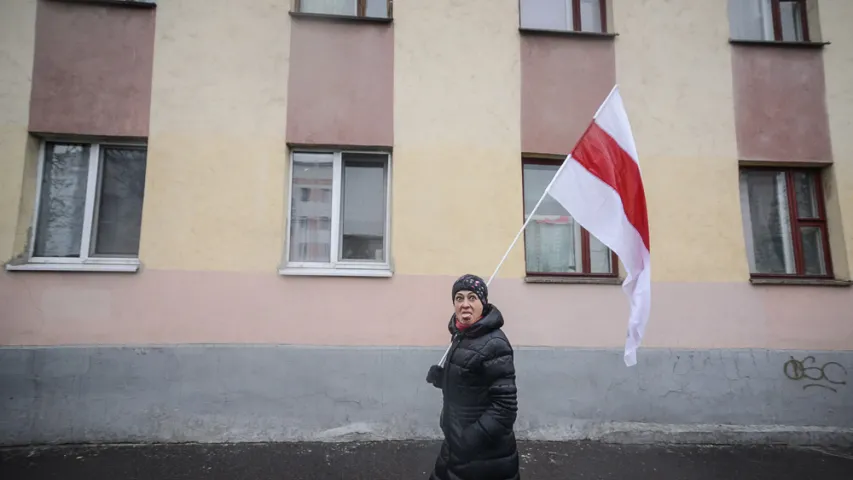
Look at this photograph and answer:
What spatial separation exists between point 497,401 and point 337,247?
283 centimetres

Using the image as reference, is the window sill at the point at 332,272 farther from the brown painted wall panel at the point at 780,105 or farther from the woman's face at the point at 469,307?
the brown painted wall panel at the point at 780,105

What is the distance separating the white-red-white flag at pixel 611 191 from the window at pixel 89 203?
14.1 ft

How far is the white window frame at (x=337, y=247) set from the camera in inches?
183

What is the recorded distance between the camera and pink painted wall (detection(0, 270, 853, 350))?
4445 mm

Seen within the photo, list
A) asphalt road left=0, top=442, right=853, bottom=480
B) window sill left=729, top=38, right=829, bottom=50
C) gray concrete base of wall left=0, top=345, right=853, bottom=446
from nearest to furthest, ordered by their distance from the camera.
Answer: asphalt road left=0, top=442, right=853, bottom=480
gray concrete base of wall left=0, top=345, right=853, bottom=446
window sill left=729, top=38, right=829, bottom=50

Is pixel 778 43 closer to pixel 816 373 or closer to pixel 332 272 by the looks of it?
pixel 816 373

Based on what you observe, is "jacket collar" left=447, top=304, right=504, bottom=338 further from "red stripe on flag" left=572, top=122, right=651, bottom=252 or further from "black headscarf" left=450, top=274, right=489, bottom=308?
"red stripe on flag" left=572, top=122, right=651, bottom=252

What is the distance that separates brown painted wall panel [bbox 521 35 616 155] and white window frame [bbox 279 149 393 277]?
1.69 m

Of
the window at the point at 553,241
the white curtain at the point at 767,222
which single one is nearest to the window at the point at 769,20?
the white curtain at the point at 767,222

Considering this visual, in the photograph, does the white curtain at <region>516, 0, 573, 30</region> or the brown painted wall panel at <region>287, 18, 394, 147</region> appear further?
the white curtain at <region>516, 0, 573, 30</region>

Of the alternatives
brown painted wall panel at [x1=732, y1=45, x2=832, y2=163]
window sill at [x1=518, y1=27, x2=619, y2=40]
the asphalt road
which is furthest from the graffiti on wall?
window sill at [x1=518, y1=27, x2=619, y2=40]

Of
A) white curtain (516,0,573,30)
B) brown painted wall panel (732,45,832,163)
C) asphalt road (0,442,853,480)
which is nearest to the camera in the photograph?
asphalt road (0,442,853,480)

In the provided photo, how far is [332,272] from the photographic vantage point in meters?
4.65

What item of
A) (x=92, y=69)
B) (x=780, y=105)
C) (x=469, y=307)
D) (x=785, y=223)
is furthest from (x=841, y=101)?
(x=92, y=69)
